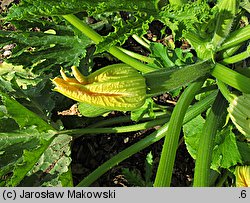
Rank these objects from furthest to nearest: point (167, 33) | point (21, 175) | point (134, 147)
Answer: point (167, 33)
point (134, 147)
point (21, 175)

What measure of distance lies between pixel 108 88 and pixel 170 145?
0.31 m

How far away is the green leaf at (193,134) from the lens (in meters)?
2.15

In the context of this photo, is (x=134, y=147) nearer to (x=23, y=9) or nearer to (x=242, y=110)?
(x=242, y=110)

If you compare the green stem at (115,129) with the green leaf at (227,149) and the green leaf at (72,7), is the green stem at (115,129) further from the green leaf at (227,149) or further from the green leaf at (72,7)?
the green leaf at (72,7)

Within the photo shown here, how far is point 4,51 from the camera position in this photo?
3070 millimetres

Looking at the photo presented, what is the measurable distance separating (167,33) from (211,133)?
1.14m

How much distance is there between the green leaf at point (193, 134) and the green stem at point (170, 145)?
28 cm

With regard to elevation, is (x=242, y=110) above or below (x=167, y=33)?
below

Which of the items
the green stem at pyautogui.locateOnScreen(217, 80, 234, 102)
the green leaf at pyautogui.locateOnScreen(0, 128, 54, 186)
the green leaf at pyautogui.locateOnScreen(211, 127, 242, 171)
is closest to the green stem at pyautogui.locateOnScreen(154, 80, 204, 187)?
the green stem at pyautogui.locateOnScreen(217, 80, 234, 102)

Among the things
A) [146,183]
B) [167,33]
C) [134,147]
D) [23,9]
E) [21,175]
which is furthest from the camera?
[167,33]

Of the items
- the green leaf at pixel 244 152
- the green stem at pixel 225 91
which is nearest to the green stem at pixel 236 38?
the green stem at pixel 225 91
